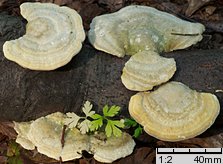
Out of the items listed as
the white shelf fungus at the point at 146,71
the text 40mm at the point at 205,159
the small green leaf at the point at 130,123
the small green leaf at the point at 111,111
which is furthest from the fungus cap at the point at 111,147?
the text 40mm at the point at 205,159

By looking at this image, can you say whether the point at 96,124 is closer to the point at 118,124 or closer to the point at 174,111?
the point at 118,124

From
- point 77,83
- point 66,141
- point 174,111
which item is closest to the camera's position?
point 174,111

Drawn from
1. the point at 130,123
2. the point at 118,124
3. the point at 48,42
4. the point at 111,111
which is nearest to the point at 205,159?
the point at 130,123

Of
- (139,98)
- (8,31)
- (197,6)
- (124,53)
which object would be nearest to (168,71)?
(139,98)

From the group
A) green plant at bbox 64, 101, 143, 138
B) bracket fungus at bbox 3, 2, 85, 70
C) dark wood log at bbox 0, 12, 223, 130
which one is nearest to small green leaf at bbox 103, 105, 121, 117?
green plant at bbox 64, 101, 143, 138

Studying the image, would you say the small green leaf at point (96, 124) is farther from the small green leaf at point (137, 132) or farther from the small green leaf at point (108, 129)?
the small green leaf at point (137, 132)

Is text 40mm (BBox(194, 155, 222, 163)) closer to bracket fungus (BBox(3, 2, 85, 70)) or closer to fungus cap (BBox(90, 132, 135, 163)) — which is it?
fungus cap (BBox(90, 132, 135, 163))
